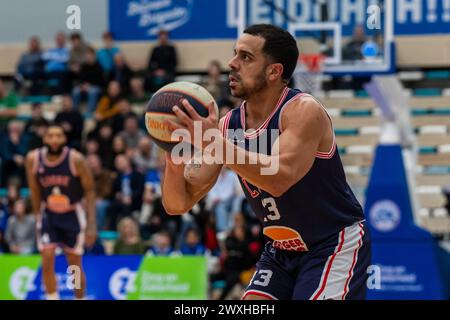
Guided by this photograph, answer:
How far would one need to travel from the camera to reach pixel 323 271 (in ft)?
16.0

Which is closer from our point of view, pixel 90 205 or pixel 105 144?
pixel 90 205

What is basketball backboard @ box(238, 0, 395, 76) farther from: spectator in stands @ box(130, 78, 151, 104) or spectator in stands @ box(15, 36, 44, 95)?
spectator in stands @ box(15, 36, 44, 95)

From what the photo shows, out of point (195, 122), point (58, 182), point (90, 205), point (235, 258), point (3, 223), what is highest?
point (195, 122)

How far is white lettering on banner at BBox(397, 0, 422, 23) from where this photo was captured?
16.9m

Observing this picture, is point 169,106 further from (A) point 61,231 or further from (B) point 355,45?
(B) point 355,45

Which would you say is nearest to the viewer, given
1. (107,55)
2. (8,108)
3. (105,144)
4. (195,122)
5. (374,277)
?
(195,122)

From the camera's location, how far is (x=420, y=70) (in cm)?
1759

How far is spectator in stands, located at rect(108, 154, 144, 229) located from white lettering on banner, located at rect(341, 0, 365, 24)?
3986 mm

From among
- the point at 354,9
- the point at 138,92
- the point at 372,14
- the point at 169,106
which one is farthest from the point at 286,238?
the point at 138,92

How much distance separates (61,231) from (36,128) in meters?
5.21

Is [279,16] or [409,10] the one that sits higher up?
[409,10]

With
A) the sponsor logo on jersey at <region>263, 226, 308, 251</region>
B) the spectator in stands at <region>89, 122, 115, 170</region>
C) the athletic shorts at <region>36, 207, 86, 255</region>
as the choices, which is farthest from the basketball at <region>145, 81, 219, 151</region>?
the spectator in stands at <region>89, 122, 115, 170</region>

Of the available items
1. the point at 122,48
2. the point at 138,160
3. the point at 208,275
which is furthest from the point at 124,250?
the point at 122,48

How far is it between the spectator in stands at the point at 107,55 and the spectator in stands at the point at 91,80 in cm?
23
